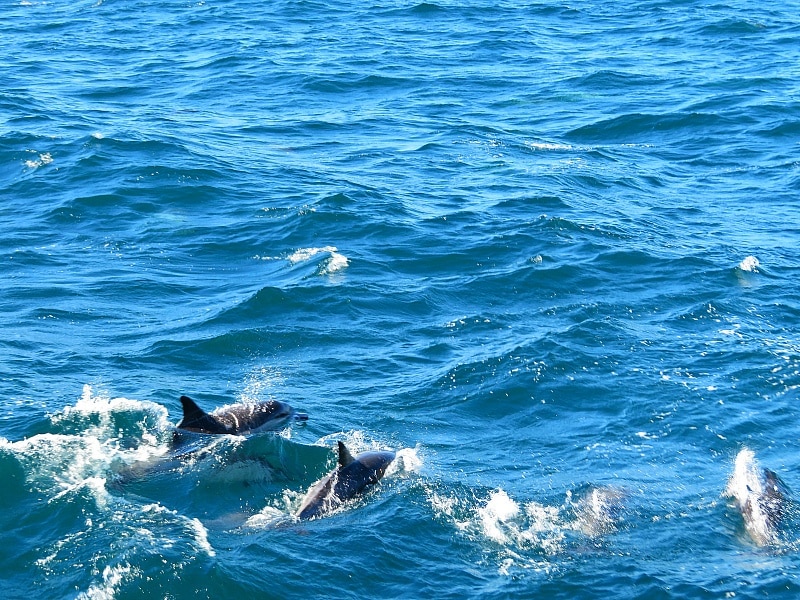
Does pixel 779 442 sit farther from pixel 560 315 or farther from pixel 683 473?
pixel 560 315

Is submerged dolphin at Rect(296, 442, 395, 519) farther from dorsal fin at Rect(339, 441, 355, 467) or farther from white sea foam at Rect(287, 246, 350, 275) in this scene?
white sea foam at Rect(287, 246, 350, 275)

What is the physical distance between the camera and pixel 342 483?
56.4 ft

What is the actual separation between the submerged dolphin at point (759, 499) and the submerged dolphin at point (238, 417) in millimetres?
7494

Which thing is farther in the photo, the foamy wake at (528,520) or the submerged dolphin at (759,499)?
the submerged dolphin at (759,499)

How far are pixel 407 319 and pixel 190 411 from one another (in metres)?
7.05

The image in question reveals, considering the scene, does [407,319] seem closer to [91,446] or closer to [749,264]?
[91,446]

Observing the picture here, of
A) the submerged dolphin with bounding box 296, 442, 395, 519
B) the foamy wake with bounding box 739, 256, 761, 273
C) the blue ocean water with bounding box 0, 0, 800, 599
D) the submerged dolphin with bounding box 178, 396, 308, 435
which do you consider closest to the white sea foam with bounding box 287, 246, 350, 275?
the blue ocean water with bounding box 0, 0, 800, 599

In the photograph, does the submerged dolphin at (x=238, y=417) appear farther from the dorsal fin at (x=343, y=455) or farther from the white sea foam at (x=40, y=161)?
the white sea foam at (x=40, y=161)

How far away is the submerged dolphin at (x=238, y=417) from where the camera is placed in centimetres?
1838

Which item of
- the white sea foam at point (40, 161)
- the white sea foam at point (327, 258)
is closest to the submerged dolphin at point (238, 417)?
the white sea foam at point (327, 258)

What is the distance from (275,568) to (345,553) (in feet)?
3.44

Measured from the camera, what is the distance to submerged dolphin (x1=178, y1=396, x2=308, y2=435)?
18375 mm

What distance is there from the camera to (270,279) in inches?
1013

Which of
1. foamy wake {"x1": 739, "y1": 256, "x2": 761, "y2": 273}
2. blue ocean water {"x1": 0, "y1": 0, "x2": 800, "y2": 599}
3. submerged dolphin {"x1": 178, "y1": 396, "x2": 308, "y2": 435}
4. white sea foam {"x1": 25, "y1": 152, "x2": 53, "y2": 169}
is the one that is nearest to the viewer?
blue ocean water {"x1": 0, "y1": 0, "x2": 800, "y2": 599}
